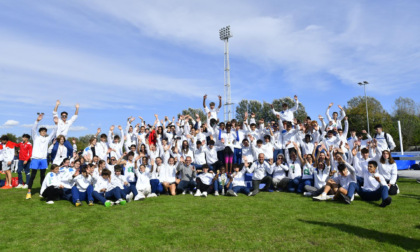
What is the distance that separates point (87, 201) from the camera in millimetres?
8875

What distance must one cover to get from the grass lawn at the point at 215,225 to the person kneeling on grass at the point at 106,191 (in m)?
0.47

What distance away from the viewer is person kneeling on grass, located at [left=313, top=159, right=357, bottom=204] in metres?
8.40

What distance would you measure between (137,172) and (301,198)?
5817 mm

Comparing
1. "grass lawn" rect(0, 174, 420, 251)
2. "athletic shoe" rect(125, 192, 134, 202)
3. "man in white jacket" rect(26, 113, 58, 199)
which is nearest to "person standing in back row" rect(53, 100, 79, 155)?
"man in white jacket" rect(26, 113, 58, 199)

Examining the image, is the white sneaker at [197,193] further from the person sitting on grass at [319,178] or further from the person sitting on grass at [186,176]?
the person sitting on grass at [319,178]

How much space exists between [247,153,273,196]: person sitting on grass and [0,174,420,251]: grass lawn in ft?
4.76

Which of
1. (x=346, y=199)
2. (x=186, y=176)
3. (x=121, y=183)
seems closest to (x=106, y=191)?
(x=121, y=183)

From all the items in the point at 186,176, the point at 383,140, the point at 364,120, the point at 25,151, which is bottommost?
the point at 186,176

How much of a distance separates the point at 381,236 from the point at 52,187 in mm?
9004

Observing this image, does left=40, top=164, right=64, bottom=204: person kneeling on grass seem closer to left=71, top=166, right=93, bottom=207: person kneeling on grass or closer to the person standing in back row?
left=71, top=166, right=93, bottom=207: person kneeling on grass

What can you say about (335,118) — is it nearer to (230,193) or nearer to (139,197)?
(230,193)

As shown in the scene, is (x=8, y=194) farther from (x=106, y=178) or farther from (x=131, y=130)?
(x=131, y=130)

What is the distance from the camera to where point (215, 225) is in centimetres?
605

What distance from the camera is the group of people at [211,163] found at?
8882 mm
